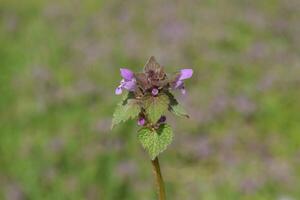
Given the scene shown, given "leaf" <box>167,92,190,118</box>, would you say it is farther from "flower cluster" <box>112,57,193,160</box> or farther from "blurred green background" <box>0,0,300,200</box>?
"blurred green background" <box>0,0,300,200</box>

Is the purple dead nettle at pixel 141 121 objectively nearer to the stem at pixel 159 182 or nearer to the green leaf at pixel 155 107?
the green leaf at pixel 155 107

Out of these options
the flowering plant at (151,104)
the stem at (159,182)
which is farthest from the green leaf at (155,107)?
the stem at (159,182)

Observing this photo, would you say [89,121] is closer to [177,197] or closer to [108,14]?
[177,197]

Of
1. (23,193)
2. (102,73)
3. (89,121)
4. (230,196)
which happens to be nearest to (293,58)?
(102,73)

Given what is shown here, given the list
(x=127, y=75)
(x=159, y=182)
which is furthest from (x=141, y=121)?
(x=159, y=182)

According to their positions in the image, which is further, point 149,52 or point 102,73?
point 149,52

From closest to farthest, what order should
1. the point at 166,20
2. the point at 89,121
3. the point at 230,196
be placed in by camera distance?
the point at 230,196
the point at 89,121
the point at 166,20

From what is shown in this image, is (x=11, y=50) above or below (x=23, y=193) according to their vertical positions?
above

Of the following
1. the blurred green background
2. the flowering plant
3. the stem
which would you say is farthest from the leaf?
the blurred green background
